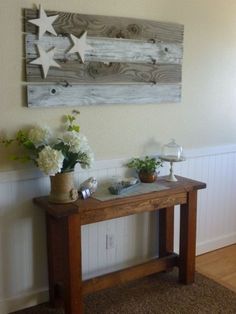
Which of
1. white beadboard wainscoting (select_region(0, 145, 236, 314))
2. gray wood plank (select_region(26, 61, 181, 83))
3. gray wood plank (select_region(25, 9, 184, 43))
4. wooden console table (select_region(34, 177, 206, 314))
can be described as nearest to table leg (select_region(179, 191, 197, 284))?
wooden console table (select_region(34, 177, 206, 314))

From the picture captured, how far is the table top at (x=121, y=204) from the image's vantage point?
2259 millimetres

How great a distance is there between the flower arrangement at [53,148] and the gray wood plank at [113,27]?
0.60m

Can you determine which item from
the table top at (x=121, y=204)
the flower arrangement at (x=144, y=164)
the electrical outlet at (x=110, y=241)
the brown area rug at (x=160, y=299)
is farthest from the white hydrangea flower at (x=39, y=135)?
the brown area rug at (x=160, y=299)

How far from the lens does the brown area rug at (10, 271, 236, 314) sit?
99.8 inches

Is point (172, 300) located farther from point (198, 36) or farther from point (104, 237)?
point (198, 36)

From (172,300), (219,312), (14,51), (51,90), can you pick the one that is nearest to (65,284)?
(172,300)

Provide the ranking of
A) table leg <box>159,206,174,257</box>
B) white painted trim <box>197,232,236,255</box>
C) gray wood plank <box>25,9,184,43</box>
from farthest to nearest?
white painted trim <box>197,232,236,255</box>, table leg <box>159,206,174,257</box>, gray wood plank <box>25,9,184,43</box>

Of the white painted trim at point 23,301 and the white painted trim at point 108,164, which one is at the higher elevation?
the white painted trim at point 108,164

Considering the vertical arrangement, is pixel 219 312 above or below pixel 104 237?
below

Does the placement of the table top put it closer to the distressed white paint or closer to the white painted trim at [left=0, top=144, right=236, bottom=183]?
the white painted trim at [left=0, top=144, right=236, bottom=183]

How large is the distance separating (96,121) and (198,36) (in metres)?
1.06

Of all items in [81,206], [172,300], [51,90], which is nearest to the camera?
[81,206]

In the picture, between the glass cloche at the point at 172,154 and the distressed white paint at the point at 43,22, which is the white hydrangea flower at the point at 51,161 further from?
the glass cloche at the point at 172,154

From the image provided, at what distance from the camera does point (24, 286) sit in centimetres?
255
